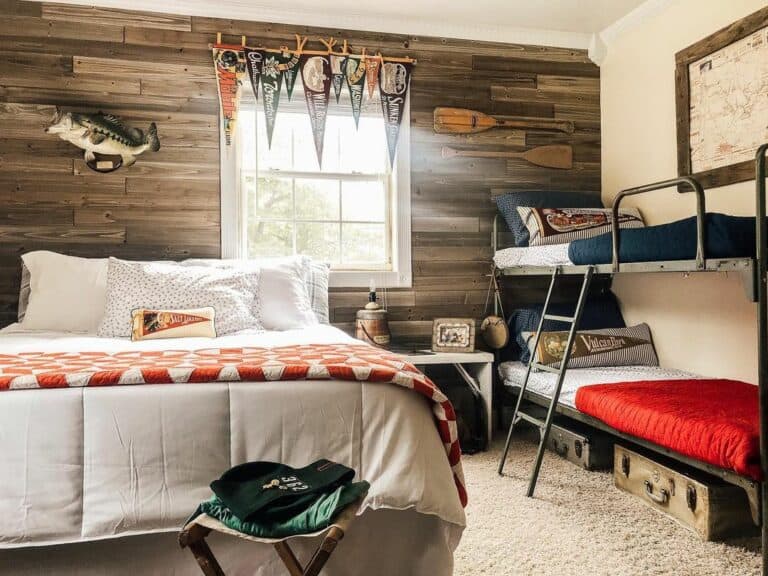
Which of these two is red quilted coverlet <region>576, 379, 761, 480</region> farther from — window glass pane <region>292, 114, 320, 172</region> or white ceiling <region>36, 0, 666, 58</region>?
white ceiling <region>36, 0, 666, 58</region>

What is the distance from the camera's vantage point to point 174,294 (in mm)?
3100

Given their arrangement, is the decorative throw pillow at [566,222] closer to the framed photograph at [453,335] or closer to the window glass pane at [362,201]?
the framed photograph at [453,335]

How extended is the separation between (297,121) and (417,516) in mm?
2737

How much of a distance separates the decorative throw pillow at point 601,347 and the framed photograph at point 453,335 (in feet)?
1.08

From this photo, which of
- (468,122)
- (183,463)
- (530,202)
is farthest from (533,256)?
(183,463)

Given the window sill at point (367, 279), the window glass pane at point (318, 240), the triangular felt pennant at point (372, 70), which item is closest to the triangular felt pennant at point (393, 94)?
the triangular felt pennant at point (372, 70)

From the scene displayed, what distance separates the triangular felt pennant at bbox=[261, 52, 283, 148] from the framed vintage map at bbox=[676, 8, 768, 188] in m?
2.27

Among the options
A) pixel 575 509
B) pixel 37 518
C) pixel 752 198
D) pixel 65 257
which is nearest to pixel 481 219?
pixel 752 198

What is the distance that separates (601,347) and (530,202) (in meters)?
0.98

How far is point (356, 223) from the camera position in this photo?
4.08 m

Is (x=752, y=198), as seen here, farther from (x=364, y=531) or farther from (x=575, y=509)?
(x=364, y=531)

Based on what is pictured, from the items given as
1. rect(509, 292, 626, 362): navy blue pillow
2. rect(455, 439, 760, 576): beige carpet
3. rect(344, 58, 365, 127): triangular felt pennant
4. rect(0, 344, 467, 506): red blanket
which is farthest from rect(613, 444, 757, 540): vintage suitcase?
rect(344, 58, 365, 127): triangular felt pennant

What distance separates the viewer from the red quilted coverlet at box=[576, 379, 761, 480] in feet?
6.88

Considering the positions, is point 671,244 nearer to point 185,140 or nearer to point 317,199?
point 317,199
